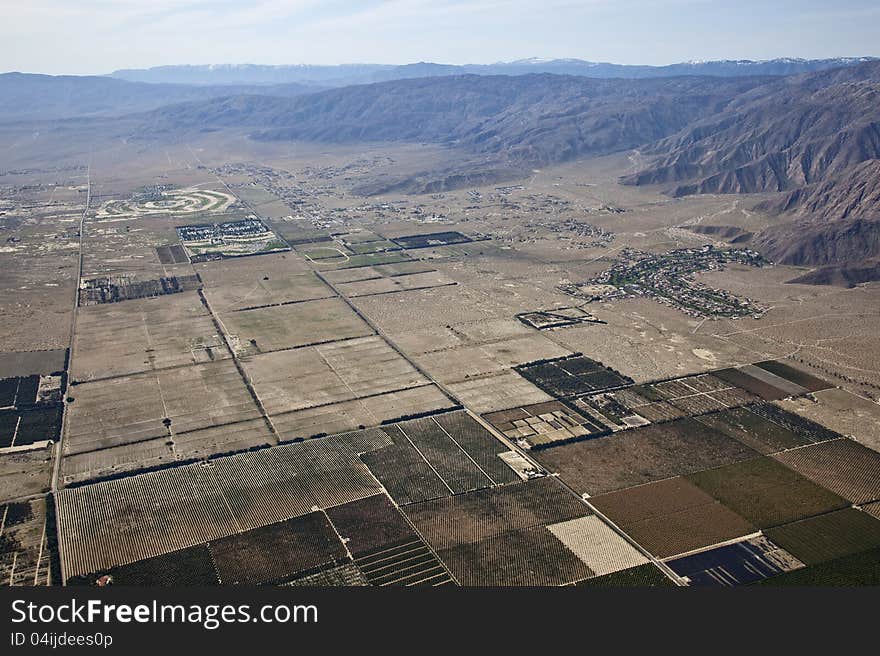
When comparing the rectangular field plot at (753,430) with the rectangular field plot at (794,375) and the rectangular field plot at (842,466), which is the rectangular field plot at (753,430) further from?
the rectangular field plot at (794,375)

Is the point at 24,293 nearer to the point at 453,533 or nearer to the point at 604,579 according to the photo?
the point at 453,533

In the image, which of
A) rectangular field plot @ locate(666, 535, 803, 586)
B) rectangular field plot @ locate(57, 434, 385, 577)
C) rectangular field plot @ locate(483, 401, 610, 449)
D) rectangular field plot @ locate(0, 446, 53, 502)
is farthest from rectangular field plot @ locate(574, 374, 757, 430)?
rectangular field plot @ locate(0, 446, 53, 502)

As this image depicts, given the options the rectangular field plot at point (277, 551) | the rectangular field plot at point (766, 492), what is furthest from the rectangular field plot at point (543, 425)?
the rectangular field plot at point (277, 551)

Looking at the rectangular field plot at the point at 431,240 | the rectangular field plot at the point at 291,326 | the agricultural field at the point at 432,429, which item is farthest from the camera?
the rectangular field plot at the point at 431,240

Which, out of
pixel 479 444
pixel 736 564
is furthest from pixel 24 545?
pixel 736 564

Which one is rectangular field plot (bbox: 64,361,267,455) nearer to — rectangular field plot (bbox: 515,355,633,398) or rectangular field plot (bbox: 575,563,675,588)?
rectangular field plot (bbox: 515,355,633,398)

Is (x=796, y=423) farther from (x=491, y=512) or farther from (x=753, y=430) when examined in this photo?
(x=491, y=512)
